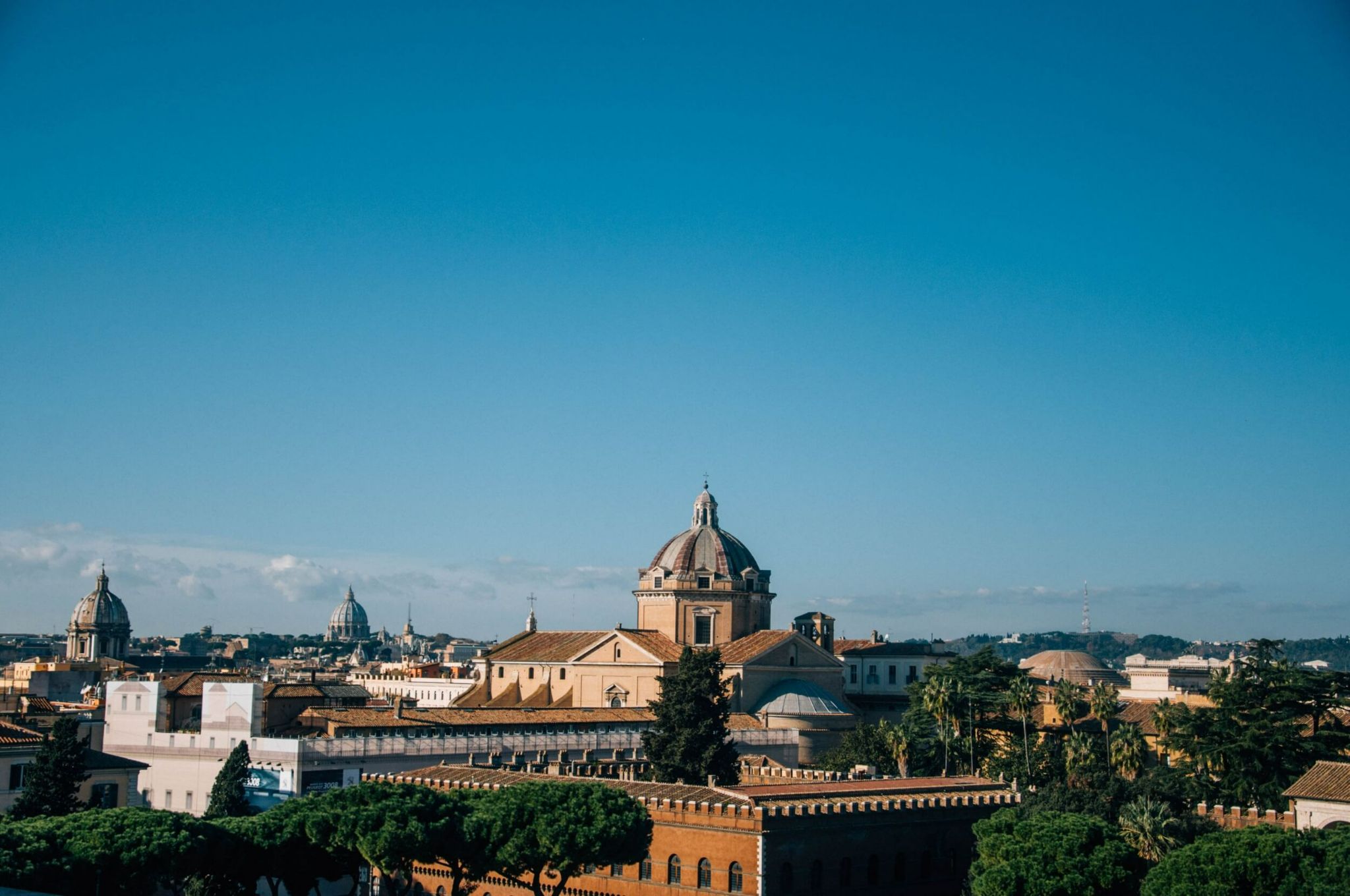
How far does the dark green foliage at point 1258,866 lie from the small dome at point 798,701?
3784 centimetres

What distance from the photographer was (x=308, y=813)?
150ft

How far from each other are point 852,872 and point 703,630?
3831cm

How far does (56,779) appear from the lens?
168 ft

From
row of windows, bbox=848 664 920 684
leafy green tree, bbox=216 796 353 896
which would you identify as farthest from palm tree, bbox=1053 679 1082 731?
leafy green tree, bbox=216 796 353 896

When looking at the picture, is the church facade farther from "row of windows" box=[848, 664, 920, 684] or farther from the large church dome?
the large church dome

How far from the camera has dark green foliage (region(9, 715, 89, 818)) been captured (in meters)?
50.9

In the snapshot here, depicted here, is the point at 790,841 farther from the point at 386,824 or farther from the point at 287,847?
the point at 287,847

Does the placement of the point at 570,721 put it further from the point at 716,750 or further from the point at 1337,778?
the point at 1337,778

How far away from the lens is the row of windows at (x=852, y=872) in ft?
159

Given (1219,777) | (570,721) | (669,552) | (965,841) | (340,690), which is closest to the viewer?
(965,841)

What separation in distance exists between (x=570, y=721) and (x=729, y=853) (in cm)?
2659

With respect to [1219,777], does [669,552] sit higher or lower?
higher

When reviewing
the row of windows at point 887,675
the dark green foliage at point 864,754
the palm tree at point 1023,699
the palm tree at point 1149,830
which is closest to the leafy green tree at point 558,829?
the palm tree at point 1149,830

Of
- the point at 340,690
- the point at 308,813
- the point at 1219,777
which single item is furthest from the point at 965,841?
the point at 340,690
